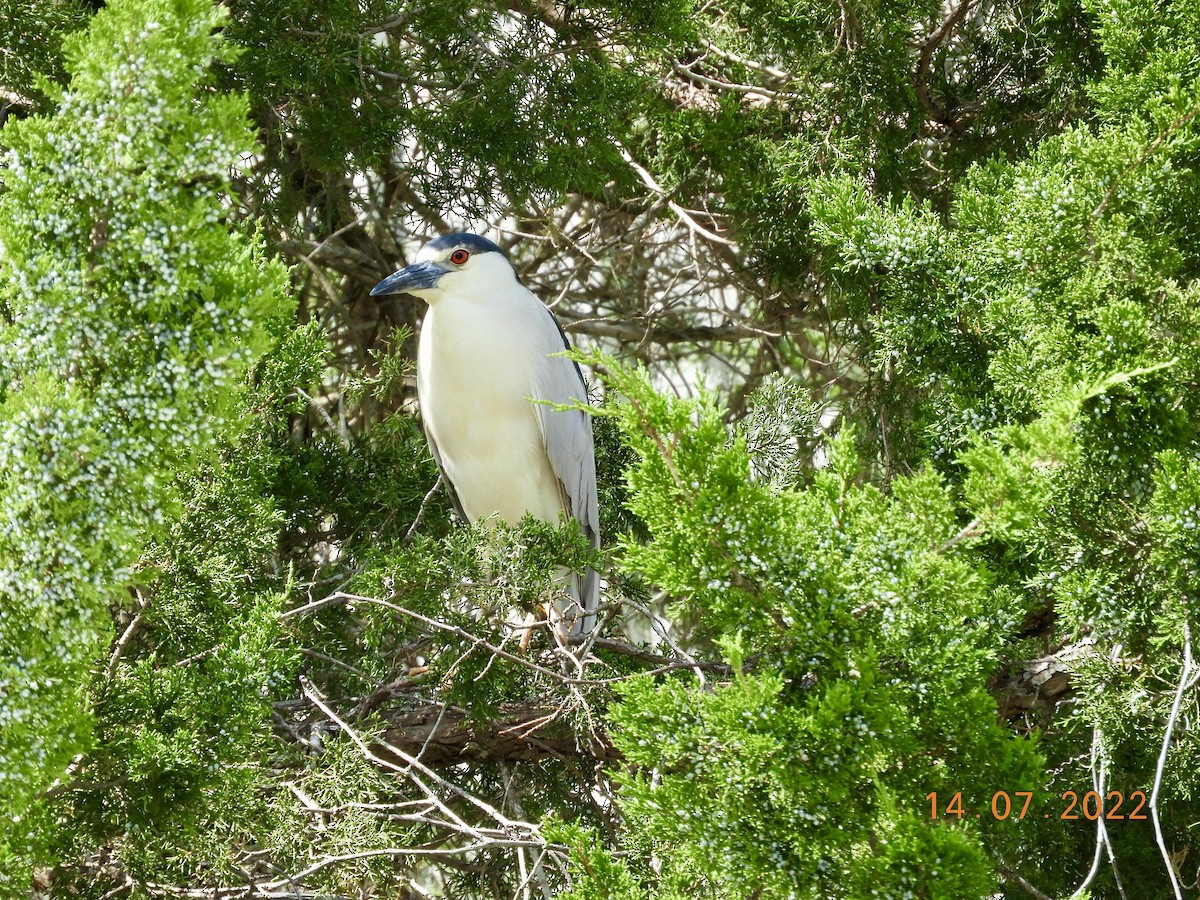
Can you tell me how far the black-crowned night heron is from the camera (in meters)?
3.29

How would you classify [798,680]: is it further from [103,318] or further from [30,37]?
[30,37]

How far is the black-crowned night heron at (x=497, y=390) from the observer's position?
10.8ft

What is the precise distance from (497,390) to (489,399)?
0.04 metres

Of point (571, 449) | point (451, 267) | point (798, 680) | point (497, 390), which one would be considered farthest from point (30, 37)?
point (798, 680)

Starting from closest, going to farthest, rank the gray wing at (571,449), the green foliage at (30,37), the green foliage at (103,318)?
the green foliage at (103,318) < the green foliage at (30,37) < the gray wing at (571,449)

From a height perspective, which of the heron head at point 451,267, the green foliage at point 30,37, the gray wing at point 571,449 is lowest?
the gray wing at point 571,449

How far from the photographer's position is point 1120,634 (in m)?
1.75

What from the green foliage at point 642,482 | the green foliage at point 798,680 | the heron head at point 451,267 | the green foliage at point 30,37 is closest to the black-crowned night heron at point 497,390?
the heron head at point 451,267

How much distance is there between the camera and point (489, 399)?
11.0 feet

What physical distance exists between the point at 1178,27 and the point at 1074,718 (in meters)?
1.13

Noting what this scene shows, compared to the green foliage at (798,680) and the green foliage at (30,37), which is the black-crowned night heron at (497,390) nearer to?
the green foliage at (30,37)

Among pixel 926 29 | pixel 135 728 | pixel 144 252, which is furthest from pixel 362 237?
pixel 144 252

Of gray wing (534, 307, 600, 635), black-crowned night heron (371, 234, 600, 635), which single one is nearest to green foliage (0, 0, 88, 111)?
black-crowned night heron (371, 234, 600, 635)

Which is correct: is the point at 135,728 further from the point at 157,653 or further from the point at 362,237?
the point at 362,237
